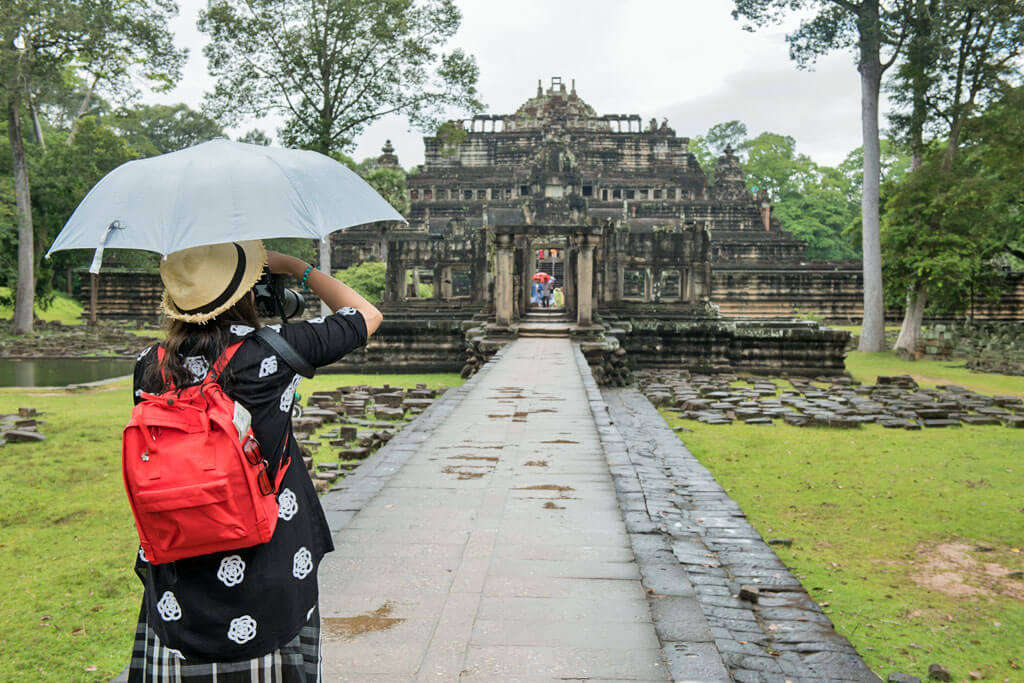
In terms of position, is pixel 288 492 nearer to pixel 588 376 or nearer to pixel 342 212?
pixel 342 212

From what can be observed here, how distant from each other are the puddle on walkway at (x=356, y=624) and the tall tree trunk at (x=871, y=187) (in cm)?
1978

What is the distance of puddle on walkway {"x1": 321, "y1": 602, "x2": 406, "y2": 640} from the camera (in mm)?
3111

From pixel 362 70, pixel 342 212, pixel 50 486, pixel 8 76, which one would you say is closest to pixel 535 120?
pixel 362 70

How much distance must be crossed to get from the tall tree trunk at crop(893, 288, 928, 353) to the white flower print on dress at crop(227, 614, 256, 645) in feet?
70.1

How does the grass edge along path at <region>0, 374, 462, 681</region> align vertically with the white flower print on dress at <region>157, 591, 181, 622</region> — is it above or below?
below

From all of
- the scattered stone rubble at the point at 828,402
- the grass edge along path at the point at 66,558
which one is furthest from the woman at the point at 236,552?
the scattered stone rubble at the point at 828,402

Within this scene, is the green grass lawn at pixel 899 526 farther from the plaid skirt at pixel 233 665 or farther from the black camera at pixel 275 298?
the black camera at pixel 275 298

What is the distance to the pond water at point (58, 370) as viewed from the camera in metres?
15.4

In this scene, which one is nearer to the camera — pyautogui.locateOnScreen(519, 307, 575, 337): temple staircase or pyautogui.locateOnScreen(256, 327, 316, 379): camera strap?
pyautogui.locateOnScreen(256, 327, 316, 379): camera strap

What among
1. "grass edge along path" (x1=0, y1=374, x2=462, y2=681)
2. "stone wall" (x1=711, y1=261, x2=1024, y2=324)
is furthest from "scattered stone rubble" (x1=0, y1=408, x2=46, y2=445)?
"stone wall" (x1=711, y1=261, x2=1024, y2=324)

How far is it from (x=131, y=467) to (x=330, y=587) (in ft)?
6.52

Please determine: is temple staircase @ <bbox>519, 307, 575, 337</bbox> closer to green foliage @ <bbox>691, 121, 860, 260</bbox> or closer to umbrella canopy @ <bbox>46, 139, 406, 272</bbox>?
umbrella canopy @ <bbox>46, 139, 406, 272</bbox>

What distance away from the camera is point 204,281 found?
1985 millimetres

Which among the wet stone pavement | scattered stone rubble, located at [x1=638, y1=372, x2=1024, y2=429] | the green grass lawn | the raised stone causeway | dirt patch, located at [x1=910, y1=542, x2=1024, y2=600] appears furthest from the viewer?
scattered stone rubble, located at [x1=638, y1=372, x2=1024, y2=429]
